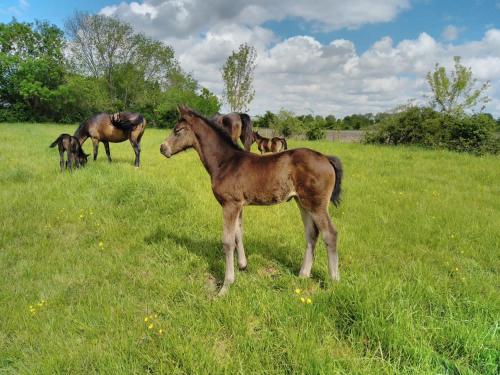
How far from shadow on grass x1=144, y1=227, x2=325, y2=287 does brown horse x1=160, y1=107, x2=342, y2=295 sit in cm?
44

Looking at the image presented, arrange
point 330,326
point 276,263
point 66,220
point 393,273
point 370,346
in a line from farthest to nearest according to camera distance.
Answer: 1. point 66,220
2. point 276,263
3. point 393,273
4. point 330,326
5. point 370,346

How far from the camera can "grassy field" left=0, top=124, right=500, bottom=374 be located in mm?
2580

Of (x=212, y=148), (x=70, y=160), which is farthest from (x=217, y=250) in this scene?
(x=70, y=160)

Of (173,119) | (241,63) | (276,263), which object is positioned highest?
(241,63)

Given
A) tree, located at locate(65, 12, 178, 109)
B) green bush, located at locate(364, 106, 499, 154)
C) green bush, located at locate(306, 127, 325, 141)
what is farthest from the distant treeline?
green bush, located at locate(364, 106, 499, 154)

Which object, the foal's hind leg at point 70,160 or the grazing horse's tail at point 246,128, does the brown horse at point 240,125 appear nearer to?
the grazing horse's tail at point 246,128

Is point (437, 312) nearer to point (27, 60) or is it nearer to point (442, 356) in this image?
point (442, 356)

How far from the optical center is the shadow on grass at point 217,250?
436 cm

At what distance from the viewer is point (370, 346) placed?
2.63 meters

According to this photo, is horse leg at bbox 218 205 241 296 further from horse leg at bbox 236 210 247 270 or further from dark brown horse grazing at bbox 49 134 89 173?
dark brown horse grazing at bbox 49 134 89 173

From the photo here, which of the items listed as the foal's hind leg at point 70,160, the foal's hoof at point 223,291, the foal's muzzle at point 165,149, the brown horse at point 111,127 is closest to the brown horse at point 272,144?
the brown horse at point 111,127

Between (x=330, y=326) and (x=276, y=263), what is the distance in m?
1.71

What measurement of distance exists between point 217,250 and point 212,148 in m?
1.71

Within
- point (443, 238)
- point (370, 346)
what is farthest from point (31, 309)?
point (443, 238)
